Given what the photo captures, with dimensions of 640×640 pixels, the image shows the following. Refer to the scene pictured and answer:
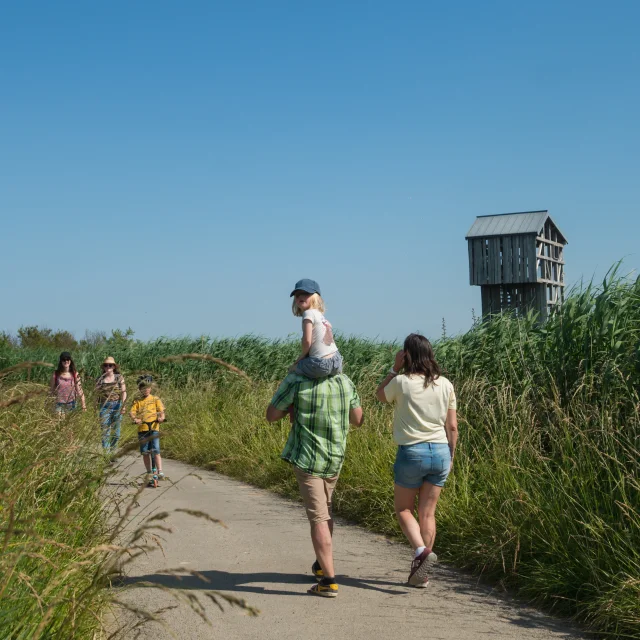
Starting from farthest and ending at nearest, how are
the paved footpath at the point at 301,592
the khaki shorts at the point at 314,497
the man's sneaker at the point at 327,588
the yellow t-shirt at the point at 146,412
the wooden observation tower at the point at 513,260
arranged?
the wooden observation tower at the point at 513,260, the khaki shorts at the point at 314,497, the man's sneaker at the point at 327,588, the paved footpath at the point at 301,592, the yellow t-shirt at the point at 146,412

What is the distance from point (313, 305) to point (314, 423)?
887mm

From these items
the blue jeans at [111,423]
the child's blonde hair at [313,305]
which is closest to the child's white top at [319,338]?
the child's blonde hair at [313,305]

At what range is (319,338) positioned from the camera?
5.49 m

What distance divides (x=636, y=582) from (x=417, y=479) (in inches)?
68.0

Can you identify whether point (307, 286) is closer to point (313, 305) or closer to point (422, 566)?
point (313, 305)

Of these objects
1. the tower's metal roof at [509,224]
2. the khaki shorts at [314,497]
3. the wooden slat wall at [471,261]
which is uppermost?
the tower's metal roof at [509,224]

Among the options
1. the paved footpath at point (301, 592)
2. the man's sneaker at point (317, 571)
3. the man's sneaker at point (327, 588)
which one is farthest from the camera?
the man's sneaker at point (317, 571)

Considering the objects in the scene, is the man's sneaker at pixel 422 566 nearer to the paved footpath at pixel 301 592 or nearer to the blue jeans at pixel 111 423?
the paved footpath at pixel 301 592

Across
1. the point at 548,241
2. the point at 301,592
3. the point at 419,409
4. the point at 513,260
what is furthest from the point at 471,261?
the point at 301,592

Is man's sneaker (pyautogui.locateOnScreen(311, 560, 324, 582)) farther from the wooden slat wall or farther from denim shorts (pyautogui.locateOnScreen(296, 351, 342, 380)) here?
the wooden slat wall

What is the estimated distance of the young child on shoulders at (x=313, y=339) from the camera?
18.0ft

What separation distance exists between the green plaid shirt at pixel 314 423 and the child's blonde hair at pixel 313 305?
48 centimetres

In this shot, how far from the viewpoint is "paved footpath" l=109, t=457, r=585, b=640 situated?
4.64 metres

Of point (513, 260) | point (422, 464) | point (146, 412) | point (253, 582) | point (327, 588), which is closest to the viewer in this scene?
point (146, 412)
